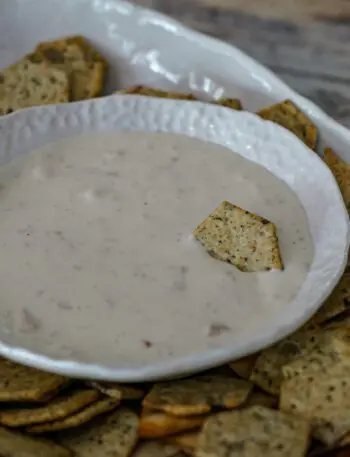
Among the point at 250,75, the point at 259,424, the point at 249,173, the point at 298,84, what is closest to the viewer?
the point at 259,424

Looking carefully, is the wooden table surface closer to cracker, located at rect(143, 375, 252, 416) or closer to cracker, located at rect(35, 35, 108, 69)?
cracker, located at rect(35, 35, 108, 69)

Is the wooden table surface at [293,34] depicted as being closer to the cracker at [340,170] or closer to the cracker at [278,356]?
the cracker at [340,170]

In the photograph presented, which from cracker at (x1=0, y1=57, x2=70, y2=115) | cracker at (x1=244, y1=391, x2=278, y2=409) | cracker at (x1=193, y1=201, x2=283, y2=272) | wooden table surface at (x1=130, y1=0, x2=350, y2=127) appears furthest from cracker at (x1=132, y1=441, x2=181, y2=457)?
wooden table surface at (x1=130, y1=0, x2=350, y2=127)

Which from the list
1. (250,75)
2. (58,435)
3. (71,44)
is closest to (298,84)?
(250,75)

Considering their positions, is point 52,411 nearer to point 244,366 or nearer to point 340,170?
point 244,366

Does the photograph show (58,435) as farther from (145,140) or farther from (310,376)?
(145,140)
